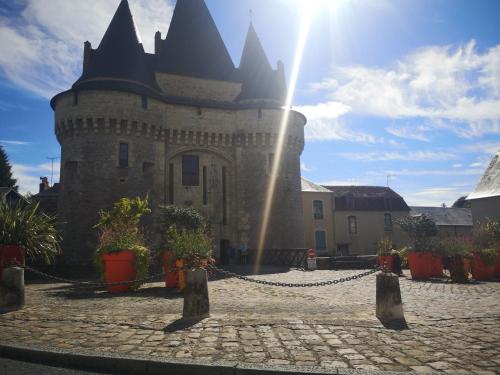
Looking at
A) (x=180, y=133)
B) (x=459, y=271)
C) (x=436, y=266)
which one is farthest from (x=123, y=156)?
(x=459, y=271)

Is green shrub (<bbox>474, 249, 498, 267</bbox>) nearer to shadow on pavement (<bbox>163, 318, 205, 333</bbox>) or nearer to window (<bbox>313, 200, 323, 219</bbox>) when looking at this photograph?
shadow on pavement (<bbox>163, 318, 205, 333</bbox>)

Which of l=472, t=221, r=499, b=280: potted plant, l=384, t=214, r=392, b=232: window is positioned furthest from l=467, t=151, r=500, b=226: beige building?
l=472, t=221, r=499, b=280: potted plant

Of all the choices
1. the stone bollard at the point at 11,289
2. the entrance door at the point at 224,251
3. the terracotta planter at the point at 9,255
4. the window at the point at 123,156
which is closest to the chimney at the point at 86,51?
the window at the point at 123,156

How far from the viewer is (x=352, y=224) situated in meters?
32.9

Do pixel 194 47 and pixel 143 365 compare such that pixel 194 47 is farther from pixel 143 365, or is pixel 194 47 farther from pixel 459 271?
pixel 143 365

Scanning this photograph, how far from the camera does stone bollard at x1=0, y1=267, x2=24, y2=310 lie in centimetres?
577

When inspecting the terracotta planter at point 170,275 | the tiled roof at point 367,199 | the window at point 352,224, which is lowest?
the terracotta planter at point 170,275

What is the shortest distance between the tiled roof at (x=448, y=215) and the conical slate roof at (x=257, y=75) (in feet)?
72.0

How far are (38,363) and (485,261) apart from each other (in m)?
11.0

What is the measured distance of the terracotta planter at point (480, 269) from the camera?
10453 millimetres

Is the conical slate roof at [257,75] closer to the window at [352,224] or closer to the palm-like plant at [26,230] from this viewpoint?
the window at [352,224]

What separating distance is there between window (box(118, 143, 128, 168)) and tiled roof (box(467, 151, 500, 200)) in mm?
21796

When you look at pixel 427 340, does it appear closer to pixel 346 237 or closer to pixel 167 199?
pixel 167 199

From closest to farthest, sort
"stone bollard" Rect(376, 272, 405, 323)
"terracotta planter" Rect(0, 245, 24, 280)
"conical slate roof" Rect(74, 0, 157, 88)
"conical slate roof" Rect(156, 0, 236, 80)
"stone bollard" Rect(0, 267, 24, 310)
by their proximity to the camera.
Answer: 1. "stone bollard" Rect(376, 272, 405, 323)
2. "stone bollard" Rect(0, 267, 24, 310)
3. "terracotta planter" Rect(0, 245, 24, 280)
4. "conical slate roof" Rect(74, 0, 157, 88)
5. "conical slate roof" Rect(156, 0, 236, 80)
